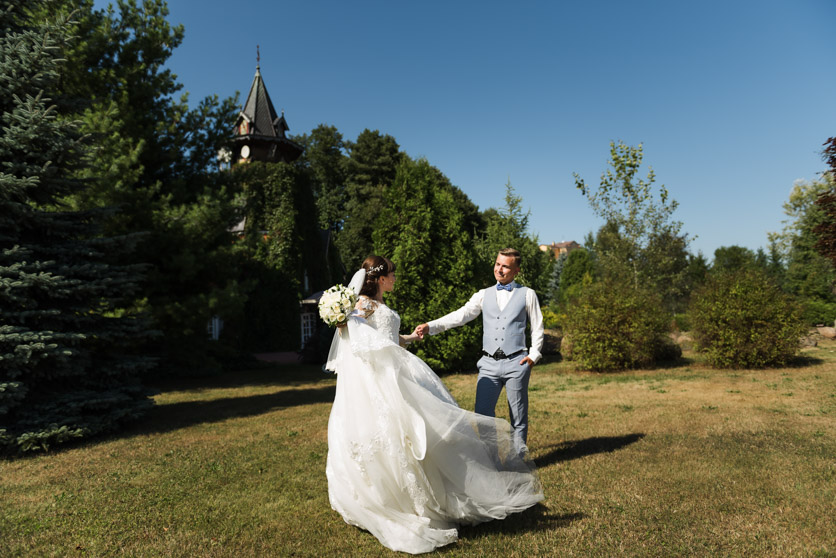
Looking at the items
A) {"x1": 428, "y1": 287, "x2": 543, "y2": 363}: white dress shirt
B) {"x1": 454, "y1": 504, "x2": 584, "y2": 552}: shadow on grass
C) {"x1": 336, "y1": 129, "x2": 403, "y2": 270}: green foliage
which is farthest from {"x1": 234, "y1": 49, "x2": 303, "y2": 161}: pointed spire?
{"x1": 454, "y1": 504, "x2": 584, "y2": 552}: shadow on grass

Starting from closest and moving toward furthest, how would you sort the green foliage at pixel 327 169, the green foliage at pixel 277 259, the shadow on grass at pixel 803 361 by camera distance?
1. the shadow on grass at pixel 803 361
2. the green foliage at pixel 277 259
3. the green foliage at pixel 327 169

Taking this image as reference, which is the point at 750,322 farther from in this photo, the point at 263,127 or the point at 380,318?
the point at 263,127

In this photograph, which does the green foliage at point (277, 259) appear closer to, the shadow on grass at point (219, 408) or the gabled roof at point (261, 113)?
the gabled roof at point (261, 113)

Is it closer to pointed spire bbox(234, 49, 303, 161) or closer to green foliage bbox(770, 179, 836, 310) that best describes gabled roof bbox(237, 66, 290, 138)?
pointed spire bbox(234, 49, 303, 161)

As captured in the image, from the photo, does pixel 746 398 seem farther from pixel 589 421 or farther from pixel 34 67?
pixel 34 67

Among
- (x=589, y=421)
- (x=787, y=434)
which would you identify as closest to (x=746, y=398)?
(x=787, y=434)

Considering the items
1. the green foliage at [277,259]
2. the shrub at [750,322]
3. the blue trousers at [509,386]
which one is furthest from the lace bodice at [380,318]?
the green foliage at [277,259]

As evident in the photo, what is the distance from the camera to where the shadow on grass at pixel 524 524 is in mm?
4094

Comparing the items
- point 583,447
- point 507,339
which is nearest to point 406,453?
point 507,339

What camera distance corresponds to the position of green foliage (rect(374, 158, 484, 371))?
44.5 ft

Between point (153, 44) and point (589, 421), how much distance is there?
16060 millimetres

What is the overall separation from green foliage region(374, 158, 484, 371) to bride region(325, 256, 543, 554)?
8.92 meters

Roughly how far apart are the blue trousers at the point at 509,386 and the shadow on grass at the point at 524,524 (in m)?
0.99

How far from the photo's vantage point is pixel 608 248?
22312 mm
